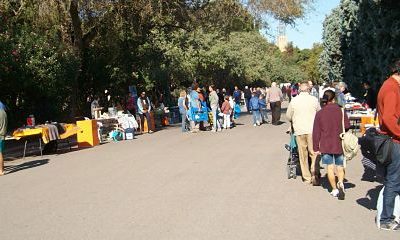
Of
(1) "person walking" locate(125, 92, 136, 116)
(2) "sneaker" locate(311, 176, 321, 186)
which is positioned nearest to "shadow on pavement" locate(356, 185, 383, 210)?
(2) "sneaker" locate(311, 176, 321, 186)

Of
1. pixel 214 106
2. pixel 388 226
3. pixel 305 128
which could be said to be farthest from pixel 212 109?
pixel 388 226

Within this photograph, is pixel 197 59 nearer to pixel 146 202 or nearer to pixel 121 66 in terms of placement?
pixel 121 66

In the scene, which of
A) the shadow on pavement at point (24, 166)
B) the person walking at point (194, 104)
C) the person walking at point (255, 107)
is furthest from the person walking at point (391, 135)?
the person walking at point (255, 107)

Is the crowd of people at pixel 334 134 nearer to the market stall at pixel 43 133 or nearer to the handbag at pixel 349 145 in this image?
the handbag at pixel 349 145

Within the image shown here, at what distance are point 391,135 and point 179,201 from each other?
3530mm

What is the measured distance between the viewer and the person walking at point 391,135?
20.6ft

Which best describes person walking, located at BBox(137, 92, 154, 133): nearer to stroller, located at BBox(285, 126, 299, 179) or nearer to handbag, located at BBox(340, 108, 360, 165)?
stroller, located at BBox(285, 126, 299, 179)

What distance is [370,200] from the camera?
8.09 meters

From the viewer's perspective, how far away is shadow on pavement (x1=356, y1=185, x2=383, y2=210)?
7705 millimetres

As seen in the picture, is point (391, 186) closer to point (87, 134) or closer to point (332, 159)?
point (332, 159)

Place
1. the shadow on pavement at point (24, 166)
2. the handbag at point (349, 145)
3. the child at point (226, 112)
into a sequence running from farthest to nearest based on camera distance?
the child at point (226, 112)
the shadow on pavement at point (24, 166)
the handbag at point (349, 145)

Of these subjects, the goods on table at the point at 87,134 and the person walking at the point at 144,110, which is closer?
the goods on table at the point at 87,134

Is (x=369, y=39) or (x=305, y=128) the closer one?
(x=305, y=128)

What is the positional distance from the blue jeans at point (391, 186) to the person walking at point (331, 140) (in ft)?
5.93
